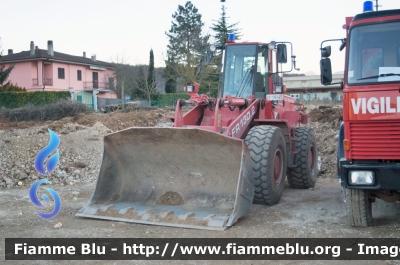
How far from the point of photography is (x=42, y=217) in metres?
6.63

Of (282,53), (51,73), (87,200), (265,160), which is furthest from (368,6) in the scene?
(51,73)

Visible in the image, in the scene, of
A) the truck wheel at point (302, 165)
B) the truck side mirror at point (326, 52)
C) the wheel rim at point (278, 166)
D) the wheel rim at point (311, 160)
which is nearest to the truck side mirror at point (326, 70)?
the truck side mirror at point (326, 52)

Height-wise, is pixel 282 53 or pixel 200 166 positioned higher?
pixel 282 53

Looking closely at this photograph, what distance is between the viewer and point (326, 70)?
5.91 meters

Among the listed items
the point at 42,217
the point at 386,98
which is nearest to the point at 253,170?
the point at 386,98

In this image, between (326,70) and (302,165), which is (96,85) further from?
(326,70)

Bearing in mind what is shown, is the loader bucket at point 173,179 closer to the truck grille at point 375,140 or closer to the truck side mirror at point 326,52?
the truck grille at point 375,140

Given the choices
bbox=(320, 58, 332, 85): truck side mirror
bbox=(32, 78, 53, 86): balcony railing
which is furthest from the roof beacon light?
bbox=(32, 78, 53, 86): balcony railing

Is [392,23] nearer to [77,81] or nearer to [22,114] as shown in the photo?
[22,114]

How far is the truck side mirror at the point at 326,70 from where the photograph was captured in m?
5.89

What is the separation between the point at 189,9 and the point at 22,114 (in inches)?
1226

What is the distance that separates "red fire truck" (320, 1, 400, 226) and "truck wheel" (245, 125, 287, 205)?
1.25m

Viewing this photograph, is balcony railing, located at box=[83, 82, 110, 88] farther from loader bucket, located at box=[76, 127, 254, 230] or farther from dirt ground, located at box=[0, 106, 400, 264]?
loader bucket, located at box=[76, 127, 254, 230]

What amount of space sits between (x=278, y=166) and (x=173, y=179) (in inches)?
67.6
